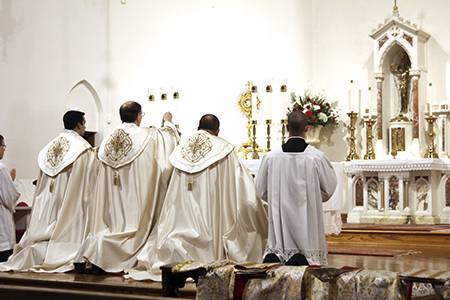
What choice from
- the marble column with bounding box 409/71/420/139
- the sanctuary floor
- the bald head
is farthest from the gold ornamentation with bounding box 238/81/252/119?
the bald head

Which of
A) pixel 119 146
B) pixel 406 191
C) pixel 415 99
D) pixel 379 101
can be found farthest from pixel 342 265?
pixel 379 101

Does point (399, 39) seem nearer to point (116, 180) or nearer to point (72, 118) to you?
point (72, 118)

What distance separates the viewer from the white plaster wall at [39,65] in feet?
44.0

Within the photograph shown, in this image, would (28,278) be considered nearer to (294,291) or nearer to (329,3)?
(294,291)

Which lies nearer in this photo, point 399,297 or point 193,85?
point 399,297

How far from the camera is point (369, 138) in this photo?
13.0 m

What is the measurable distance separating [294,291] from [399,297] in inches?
26.0

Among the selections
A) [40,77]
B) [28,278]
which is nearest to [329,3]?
[40,77]

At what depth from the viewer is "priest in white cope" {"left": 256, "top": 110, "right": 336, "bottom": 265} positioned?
22.6 ft

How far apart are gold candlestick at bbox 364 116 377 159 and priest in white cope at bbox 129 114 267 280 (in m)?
5.60

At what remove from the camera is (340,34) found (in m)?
14.1

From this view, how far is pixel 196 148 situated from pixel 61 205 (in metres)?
1.55

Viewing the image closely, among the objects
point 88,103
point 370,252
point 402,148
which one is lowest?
point 370,252

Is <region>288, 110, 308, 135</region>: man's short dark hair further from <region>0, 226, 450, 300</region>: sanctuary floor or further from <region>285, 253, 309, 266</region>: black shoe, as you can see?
<region>0, 226, 450, 300</region>: sanctuary floor
